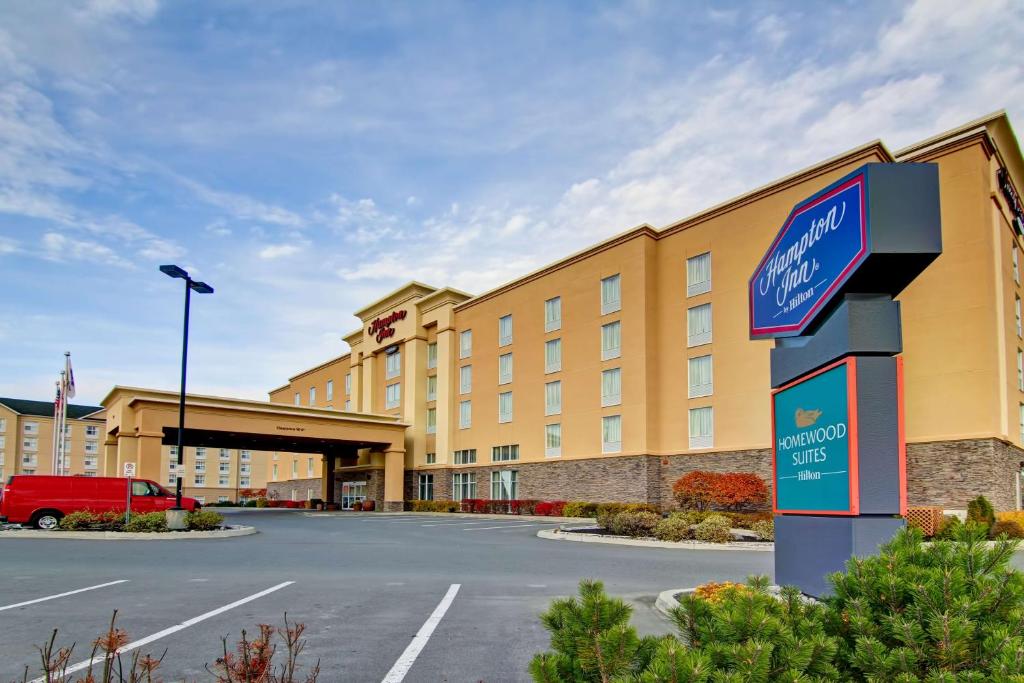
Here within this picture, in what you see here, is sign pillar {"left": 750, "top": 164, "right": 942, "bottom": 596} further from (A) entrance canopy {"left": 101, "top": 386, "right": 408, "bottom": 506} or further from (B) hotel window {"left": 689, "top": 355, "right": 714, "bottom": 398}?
(A) entrance canopy {"left": 101, "top": 386, "right": 408, "bottom": 506}

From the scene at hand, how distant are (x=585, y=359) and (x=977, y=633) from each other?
39841 millimetres

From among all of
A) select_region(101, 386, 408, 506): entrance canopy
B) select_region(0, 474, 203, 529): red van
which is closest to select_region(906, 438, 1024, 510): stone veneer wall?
select_region(0, 474, 203, 529): red van

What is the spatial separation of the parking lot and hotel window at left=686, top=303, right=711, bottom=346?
1855 cm

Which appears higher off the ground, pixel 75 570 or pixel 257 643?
pixel 257 643

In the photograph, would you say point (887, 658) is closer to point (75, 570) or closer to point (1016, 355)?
point (75, 570)

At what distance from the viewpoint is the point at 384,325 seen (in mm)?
59906

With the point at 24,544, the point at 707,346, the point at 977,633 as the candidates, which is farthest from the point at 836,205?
the point at 707,346

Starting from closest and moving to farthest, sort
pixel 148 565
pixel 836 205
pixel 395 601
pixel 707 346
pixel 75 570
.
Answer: pixel 836 205 < pixel 395 601 < pixel 75 570 < pixel 148 565 < pixel 707 346

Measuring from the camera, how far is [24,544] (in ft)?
68.9

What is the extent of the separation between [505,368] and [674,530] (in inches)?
1107

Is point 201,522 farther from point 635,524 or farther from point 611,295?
point 611,295

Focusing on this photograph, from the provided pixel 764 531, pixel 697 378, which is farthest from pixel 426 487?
pixel 764 531

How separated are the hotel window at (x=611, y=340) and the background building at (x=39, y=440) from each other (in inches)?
3411

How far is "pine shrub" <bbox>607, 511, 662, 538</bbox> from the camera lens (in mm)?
22875
